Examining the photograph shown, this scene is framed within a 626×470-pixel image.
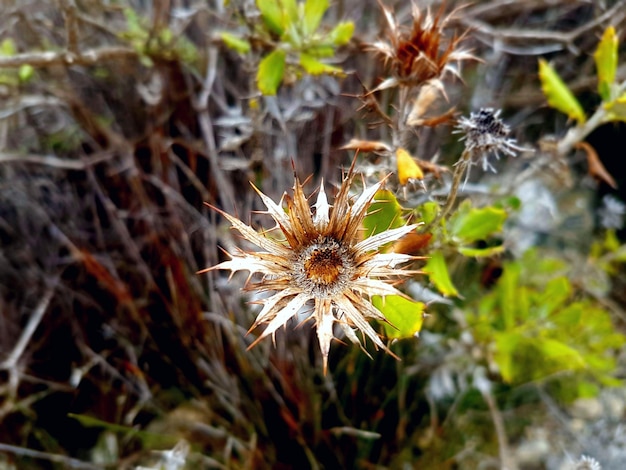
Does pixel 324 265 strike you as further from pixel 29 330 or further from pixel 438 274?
pixel 29 330

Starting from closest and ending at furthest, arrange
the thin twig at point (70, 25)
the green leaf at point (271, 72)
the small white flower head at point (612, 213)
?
the green leaf at point (271, 72) → the thin twig at point (70, 25) → the small white flower head at point (612, 213)

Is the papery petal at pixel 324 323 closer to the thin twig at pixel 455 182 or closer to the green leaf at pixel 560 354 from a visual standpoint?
the thin twig at pixel 455 182

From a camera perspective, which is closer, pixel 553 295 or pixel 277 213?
pixel 277 213

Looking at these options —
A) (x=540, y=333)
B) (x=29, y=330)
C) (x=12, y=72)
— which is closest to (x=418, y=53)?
(x=540, y=333)

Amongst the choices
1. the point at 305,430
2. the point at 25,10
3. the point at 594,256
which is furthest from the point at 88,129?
the point at 594,256

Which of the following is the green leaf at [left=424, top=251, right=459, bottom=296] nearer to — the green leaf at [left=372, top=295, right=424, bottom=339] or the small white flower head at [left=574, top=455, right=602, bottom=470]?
the green leaf at [left=372, top=295, right=424, bottom=339]

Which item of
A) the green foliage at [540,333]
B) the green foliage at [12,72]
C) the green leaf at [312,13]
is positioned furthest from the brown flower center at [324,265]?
the green foliage at [12,72]

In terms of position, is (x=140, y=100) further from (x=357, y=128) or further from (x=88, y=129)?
(x=357, y=128)
